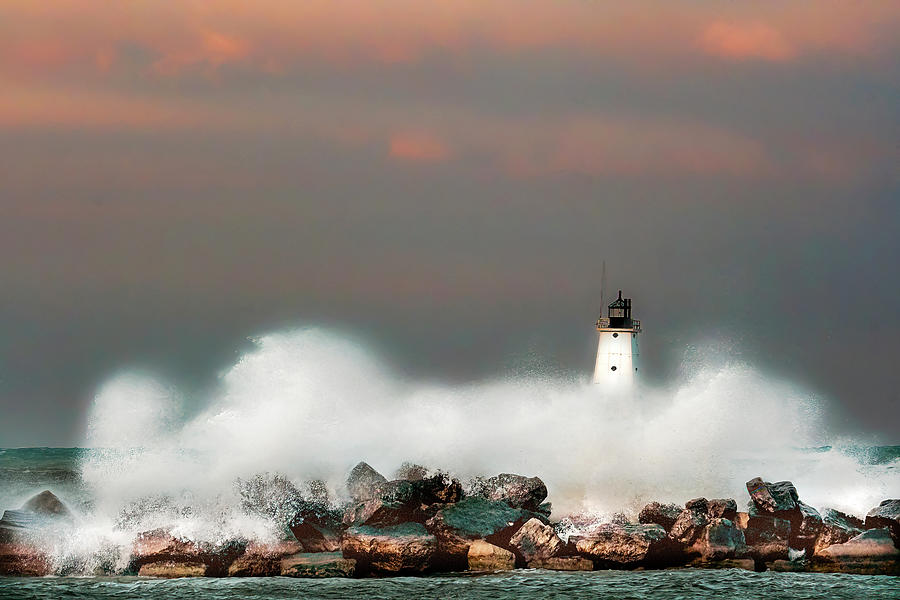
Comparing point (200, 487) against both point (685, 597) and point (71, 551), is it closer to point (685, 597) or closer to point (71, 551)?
point (71, 551)

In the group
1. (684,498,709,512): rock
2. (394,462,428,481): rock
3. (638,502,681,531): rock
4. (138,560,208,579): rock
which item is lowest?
(138,560,208,579): rock

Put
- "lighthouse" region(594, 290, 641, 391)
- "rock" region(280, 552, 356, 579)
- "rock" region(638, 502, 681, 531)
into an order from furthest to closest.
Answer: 1. "lighthouse" region(594, 290, 641, 391)
2. "rock" region(638, 502, 681, 531)
3. "rock" region(280, 552, 356, 579)

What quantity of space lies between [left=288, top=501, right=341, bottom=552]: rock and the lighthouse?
12.1m

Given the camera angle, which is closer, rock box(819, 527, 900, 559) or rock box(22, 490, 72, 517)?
rock box(819, 527, 900, 559)

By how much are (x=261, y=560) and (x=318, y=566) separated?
1076 millimetres

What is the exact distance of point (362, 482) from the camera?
24891mm

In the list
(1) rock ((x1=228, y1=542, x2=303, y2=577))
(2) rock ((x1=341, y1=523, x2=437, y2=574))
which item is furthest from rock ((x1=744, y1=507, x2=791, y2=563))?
(1) rock ((x1=228, y1=542, x2=303, y2=577))

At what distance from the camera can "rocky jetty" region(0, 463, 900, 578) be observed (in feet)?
69.7

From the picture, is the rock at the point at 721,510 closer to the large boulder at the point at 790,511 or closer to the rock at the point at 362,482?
the large boulder at the point at 790,511

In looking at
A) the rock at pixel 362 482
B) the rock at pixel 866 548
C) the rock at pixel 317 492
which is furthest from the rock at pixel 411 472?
the rock at pixel 866 548

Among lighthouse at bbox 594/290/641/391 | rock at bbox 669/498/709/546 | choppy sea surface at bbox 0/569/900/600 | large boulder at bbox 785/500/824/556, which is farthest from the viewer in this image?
lighthouse at bbox 594/290/641/391

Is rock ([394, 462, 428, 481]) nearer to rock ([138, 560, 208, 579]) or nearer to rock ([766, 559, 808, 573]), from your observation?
rock ([138, 560, 208, 579])

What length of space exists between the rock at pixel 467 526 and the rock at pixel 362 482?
204 cm

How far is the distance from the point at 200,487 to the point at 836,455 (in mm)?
20411
